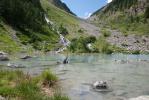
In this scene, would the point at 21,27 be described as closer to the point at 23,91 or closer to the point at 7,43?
the point at 7,43

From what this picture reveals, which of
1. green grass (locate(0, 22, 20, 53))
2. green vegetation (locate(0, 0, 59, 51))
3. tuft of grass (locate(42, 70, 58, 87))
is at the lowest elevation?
tuft of grass (locate(42, 70, 58, 87))

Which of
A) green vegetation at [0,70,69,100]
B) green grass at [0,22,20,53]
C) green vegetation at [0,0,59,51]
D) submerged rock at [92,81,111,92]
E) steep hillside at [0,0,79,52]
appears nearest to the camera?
green vegetation at [0,70,69,100]

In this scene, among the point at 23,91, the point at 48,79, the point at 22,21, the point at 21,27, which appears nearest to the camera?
the point at 23,91

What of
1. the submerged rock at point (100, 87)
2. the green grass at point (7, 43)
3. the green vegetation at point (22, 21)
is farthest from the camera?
the green vegetation at point (22, 21)

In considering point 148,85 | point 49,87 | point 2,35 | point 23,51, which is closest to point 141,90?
point 148,85

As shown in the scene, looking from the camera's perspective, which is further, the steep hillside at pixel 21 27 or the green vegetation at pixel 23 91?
the steep hillside at pixel 21 27

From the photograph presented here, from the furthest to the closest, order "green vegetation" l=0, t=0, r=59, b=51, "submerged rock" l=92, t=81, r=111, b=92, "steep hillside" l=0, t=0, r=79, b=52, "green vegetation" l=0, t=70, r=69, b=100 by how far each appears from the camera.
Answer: "green vegetation" l=0, t=0, r=59, b=51 < "steep hillside" l=0, t=0, r=79, b=52 < "submerged rock" l=92, t=81, r=111, b=92 < "green vegetation" l=0, t=70, r=69, b=100

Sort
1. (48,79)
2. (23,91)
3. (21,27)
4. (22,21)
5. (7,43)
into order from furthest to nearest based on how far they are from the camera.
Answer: (22,21)
(21,27)
(7,43)
(48,79)
(23,91)

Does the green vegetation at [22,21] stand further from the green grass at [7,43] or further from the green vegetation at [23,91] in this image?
the green vegetation at [23,91]

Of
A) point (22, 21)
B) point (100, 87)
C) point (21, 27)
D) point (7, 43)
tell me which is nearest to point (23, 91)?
point (100, 87)

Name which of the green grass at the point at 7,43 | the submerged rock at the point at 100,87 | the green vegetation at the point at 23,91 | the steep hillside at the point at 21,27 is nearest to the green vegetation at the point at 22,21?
the steep hillside at the point at 21,27

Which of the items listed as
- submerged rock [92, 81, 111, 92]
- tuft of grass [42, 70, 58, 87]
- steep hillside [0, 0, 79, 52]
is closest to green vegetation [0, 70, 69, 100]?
tuft of grass [42, 70, 58, 87]

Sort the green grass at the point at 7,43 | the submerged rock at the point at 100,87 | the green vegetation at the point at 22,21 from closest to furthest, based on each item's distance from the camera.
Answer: the submerged rock at the point at 100,87 < the green grass at the point at 7,43 < the green vegetation at the point at 22,21

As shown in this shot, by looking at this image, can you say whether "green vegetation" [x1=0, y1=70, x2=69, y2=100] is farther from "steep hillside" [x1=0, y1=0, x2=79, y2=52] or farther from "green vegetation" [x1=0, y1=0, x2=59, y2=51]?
"green vegetation" [x1=0, y1=0, x2=59, y2=51]
